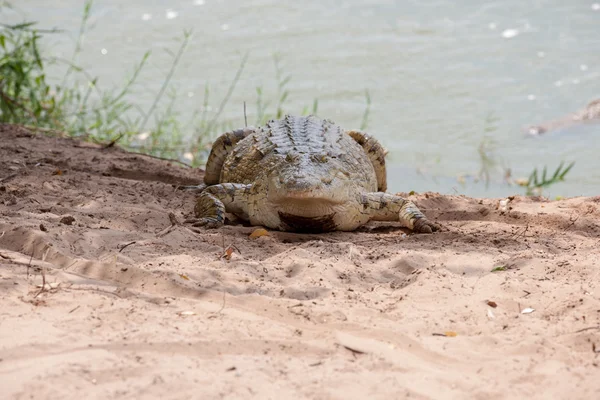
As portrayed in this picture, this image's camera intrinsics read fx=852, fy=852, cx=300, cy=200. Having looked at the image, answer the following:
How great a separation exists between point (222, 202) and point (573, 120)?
6.93 metres

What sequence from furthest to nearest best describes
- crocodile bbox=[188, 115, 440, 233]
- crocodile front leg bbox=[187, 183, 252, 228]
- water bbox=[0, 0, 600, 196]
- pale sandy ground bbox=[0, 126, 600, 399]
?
water bbox=[0, 0, 600, 196] → crocodile front leg bbox=[187, 183, 252, 228] → crocodile bbox=[188, 115, 440, 233] → pale sandy ground bbox=[0, 126, 600, 399]

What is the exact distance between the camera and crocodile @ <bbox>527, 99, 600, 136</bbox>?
11578 millimetres

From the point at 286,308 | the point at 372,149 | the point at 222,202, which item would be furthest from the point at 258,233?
the point at 372,149

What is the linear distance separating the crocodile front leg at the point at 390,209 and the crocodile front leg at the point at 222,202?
0.91m

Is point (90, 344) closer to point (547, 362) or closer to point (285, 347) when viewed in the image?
point (285, 347)

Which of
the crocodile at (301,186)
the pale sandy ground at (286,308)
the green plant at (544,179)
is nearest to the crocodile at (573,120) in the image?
the green plant at (544,179)

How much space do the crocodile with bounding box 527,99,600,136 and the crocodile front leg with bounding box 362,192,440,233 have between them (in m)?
5.74

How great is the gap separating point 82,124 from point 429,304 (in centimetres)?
642

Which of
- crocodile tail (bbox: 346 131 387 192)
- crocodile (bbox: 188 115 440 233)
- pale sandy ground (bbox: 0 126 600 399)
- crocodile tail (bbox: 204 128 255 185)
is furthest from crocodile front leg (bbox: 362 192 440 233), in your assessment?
crocodile tail (bbox: 204 128 255 185)

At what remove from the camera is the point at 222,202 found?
645cm

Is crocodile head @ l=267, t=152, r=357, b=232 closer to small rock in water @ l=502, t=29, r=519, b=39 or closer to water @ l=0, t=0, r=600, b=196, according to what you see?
water @ l=0, t=0, r=600, b=196

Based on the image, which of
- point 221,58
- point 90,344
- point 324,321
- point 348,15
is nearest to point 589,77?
point 348,15

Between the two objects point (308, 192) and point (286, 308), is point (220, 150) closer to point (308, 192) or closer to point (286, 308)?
point (308, 192)

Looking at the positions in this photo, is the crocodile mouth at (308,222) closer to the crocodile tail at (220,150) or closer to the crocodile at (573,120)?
the crocodile tail at (220,150)
